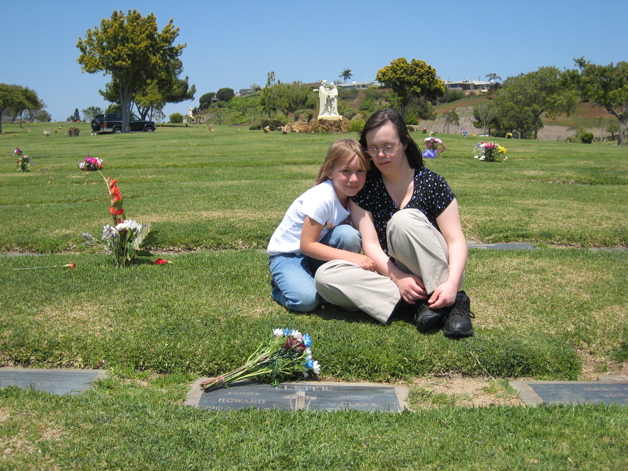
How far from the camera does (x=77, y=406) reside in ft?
8.34

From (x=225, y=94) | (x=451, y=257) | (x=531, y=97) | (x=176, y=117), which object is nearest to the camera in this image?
(x=451, y=257)

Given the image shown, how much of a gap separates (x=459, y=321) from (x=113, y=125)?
42357 millimetres

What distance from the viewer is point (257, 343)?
10.3ft

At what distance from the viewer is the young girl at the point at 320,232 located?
3496 mm

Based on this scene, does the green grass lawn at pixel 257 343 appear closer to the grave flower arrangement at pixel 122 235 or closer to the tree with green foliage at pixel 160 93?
the grave flower arrangement at pixel 122 235

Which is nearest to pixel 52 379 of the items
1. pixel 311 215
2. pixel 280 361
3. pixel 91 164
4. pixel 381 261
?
pixel 280 361

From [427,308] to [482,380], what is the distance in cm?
53

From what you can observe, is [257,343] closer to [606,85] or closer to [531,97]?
[606,85]

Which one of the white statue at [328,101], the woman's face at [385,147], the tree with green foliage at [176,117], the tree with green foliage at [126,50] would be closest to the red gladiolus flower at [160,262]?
the woman's face at [385,147]

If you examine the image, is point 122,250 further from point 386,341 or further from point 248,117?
point 248,117

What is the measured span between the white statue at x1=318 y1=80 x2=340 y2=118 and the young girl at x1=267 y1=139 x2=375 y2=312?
99.6 ft

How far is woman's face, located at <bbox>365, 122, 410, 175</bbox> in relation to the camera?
332 centimetres

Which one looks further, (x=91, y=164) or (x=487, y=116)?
(x=487, y=116)

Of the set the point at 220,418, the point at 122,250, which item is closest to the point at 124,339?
the point at 220,418
